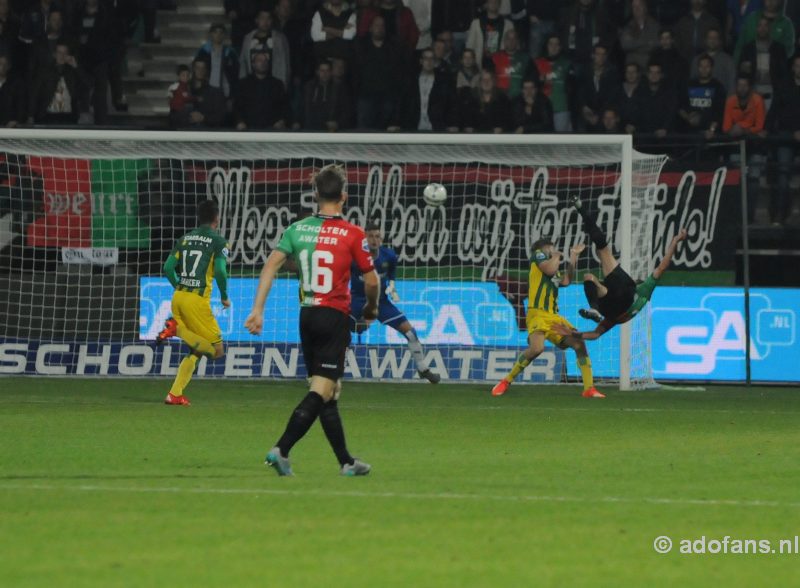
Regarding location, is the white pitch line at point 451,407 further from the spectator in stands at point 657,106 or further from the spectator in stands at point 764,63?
the spectator in stands at point 764,63

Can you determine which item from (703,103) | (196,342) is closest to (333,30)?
(703,103)

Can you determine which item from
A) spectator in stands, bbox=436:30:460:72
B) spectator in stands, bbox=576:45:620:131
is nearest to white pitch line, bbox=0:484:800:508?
spectator in stands, bbox=576:45:620:131

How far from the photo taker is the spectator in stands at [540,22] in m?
23.5

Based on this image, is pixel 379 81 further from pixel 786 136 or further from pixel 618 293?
pixel 618 293

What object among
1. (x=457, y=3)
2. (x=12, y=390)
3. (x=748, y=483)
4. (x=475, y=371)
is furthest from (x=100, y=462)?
(x=457, y=3)

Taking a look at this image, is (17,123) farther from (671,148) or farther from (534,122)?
(671,148)

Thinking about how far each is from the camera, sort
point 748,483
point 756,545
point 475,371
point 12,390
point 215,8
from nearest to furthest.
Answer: point 756,545, point 748,483, point 12,390, point 475,371, point 215,8

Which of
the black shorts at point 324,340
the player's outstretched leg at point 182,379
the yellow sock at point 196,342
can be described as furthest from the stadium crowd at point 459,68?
the black shorts at point 324,340

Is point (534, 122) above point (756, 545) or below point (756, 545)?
above

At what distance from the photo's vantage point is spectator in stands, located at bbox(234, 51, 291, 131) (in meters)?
22.9

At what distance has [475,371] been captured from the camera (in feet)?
66.4

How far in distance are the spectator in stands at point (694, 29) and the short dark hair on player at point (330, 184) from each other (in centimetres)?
1381

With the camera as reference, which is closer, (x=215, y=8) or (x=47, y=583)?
(x=47, y=583)

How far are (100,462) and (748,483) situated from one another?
433 centimetres
